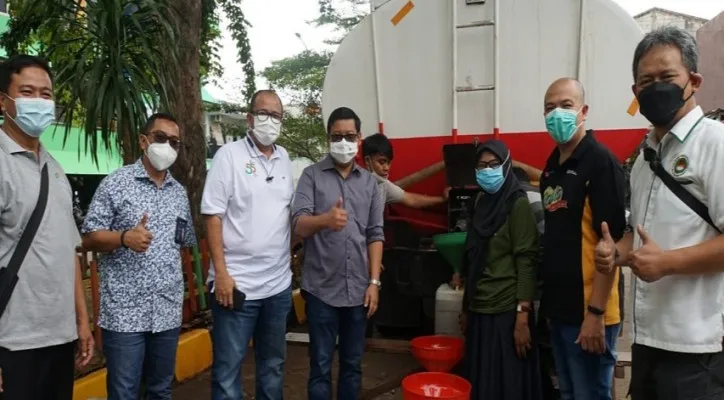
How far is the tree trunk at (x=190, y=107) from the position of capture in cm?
512

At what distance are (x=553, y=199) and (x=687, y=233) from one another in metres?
0.83

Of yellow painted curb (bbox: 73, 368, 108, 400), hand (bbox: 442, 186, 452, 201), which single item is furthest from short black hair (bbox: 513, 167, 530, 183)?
yellow painted curb (bbox: 73, 368, 108, 400)

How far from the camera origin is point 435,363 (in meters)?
3.22

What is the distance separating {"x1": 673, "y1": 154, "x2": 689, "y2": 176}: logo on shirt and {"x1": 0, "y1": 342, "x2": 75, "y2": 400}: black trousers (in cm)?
237

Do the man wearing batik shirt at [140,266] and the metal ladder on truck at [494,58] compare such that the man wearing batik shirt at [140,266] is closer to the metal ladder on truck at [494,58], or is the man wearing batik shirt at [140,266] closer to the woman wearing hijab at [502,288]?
the woman wearing hijab at [502,288]

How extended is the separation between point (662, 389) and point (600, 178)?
2.99 ft

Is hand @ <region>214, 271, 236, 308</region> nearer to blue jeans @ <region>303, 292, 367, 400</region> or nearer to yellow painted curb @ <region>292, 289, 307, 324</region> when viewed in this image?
blue jeans @ <region>303, 292, 367, 400</region>

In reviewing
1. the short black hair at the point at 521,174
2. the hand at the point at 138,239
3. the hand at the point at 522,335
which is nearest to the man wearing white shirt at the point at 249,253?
the hand at the point at 138,239

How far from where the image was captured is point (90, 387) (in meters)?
3.40

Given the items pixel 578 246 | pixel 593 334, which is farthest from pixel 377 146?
pixel 593 334

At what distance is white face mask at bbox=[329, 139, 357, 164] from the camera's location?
9.82 feet

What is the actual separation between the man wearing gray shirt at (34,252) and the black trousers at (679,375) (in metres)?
2.19

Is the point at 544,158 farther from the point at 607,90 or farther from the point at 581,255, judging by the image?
the point at 581,255

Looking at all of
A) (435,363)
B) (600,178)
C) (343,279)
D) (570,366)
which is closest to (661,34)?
(600,178)
